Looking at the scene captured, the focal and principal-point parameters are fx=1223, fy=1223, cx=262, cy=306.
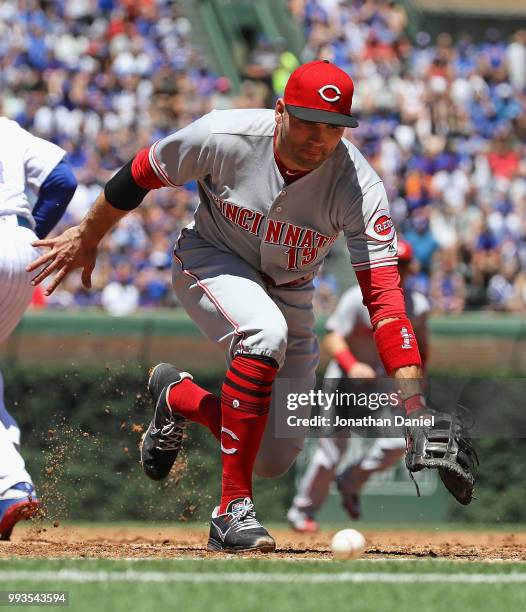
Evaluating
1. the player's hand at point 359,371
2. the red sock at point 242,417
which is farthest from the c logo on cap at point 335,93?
the player's hand at point 359,371

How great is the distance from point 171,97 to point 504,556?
39.9ft

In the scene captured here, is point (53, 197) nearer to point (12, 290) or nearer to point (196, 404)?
point (12, 290)

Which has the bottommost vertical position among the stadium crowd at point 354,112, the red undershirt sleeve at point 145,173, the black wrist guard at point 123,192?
the black wrist guard at point 123,192

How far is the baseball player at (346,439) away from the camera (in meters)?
8.80

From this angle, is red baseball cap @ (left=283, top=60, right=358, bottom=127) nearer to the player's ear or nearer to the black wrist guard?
the player's ear

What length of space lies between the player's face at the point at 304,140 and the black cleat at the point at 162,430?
1.27 m

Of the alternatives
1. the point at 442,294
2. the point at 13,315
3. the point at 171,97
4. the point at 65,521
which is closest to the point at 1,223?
the point at 13,315

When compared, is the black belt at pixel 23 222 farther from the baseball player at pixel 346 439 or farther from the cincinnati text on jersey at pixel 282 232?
the baseball player at pixel 346 439

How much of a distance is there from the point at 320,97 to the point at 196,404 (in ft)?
4.93

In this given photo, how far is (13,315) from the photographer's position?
5680 millimetres

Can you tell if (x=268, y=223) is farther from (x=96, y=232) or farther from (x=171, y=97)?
(x=171, y=97)

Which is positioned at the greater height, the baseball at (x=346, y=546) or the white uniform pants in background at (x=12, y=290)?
the white uniform pants in background at (x=12, y=290)

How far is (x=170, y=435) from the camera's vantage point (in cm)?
558

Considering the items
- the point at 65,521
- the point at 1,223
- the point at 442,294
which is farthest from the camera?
A: the point at 442,294
